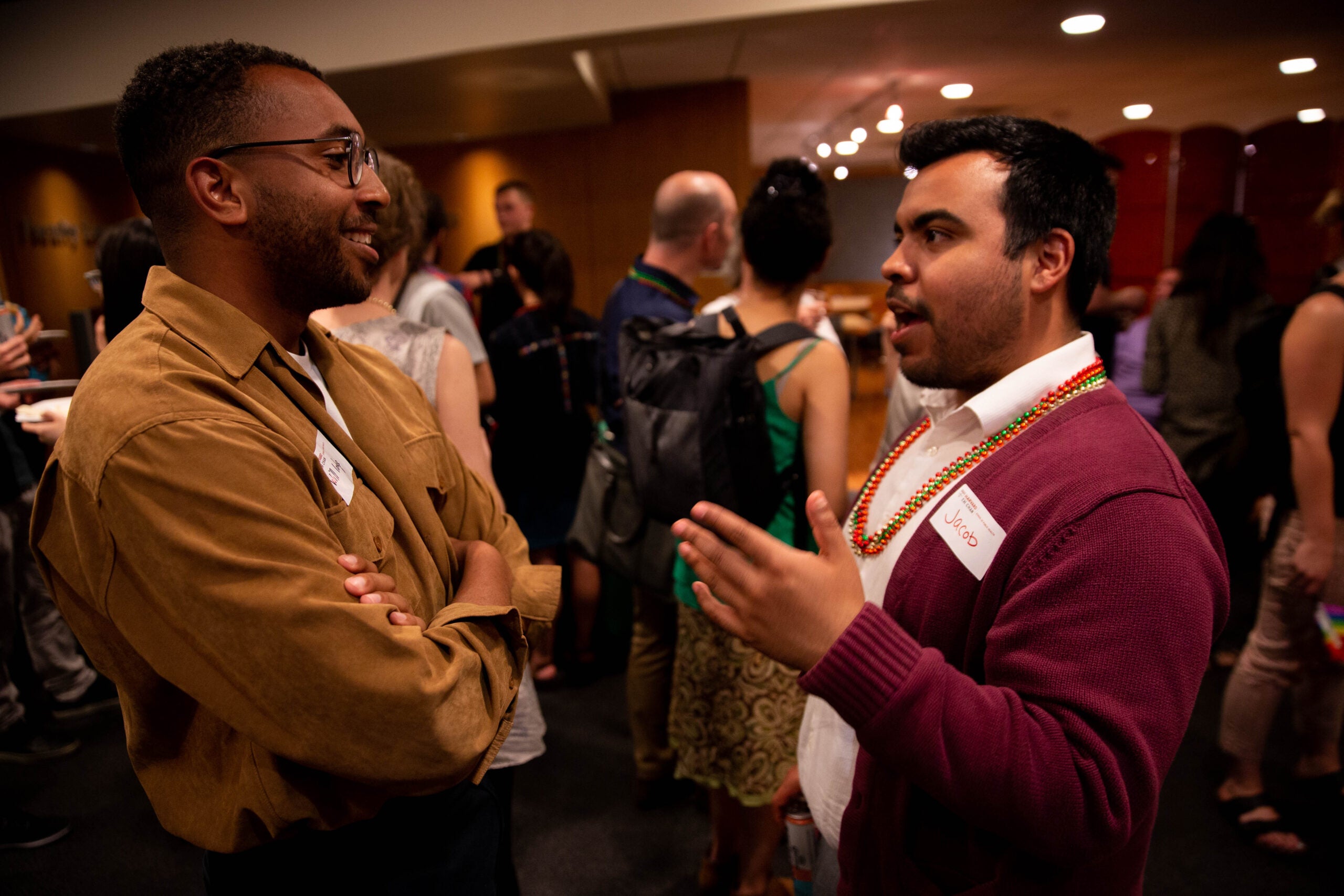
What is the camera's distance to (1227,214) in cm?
296

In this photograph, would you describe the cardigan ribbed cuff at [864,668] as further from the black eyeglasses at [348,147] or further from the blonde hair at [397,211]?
the blonde hair at [397,211]

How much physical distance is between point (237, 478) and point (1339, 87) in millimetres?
8991

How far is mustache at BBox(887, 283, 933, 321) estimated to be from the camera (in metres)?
1.08

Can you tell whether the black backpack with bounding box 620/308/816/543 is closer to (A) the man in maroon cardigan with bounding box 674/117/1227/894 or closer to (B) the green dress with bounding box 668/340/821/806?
(B) the green dress with bounding box 668/340/821/806

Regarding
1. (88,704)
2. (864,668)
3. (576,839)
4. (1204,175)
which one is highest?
(1204,175)

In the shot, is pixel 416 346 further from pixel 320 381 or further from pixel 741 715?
pixel 741 715

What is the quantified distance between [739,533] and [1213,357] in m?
3.17

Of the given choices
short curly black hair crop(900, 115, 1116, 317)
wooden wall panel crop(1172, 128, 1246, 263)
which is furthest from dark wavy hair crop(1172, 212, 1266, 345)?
wooden wall panel crop(1172, 128, 1246, 263)

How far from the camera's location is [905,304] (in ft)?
3.64

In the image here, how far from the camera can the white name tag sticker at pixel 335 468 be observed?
0.90 meters

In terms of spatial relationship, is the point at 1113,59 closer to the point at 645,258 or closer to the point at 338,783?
the point at 645,258

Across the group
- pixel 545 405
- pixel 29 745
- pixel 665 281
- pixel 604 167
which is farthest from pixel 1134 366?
pixel 29 745

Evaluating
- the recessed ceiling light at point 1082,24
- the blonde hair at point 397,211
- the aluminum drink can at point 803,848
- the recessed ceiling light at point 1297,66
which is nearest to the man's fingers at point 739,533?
the aluminum drink can at point 803,848

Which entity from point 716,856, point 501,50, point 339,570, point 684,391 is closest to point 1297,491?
point 684,391
